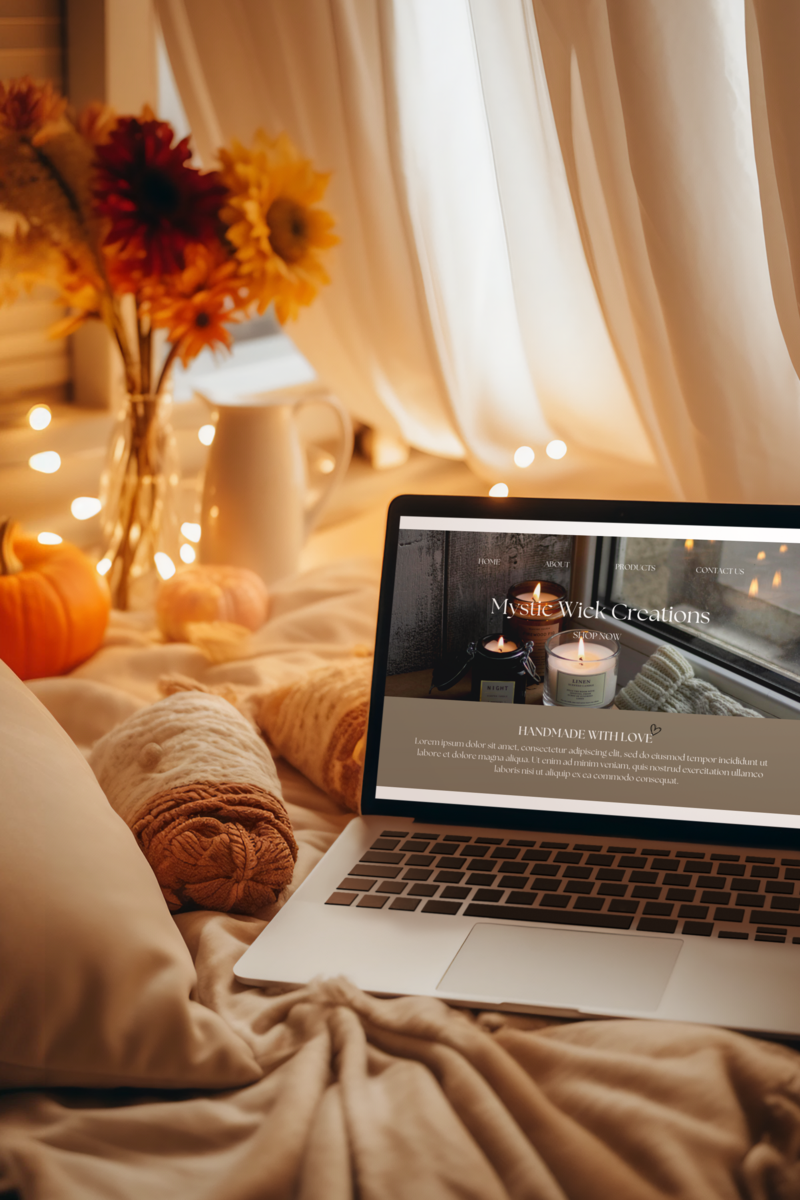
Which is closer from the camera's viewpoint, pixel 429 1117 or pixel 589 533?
→ pixel 429 1117

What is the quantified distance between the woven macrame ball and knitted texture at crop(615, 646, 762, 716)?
237 mm

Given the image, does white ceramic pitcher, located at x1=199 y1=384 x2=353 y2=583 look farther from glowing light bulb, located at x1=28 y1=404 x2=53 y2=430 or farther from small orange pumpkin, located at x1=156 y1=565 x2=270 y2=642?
glowing light bulb, located at x1=28 y1=404 x2=53 y2=430

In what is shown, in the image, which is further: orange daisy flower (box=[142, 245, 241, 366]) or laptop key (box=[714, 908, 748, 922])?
orange daisy flower (box=[142, 245, 241, 366])

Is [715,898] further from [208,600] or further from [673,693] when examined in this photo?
[208,600]

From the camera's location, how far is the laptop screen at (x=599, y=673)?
0.64m

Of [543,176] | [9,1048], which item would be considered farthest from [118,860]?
Result: [543,176]

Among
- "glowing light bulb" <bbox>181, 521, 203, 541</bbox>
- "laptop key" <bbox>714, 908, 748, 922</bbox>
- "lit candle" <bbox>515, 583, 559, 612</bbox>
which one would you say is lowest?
"laptop key" <bbox>714, 908, 748, 922</bbox>

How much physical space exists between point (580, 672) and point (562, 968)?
20 centimetres

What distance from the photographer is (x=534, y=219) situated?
111cm

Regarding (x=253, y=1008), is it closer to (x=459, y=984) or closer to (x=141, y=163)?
(x=459, y=984)

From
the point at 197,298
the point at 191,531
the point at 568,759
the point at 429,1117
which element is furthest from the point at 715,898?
the point at 191,531

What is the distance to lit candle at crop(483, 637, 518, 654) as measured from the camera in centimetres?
67

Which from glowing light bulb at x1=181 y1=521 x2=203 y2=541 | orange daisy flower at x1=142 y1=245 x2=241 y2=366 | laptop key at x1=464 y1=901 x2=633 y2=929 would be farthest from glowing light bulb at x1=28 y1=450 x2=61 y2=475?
laptop key at x1=464 y1=901 x2=633 y2=929

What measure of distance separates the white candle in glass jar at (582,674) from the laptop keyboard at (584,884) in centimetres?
9
